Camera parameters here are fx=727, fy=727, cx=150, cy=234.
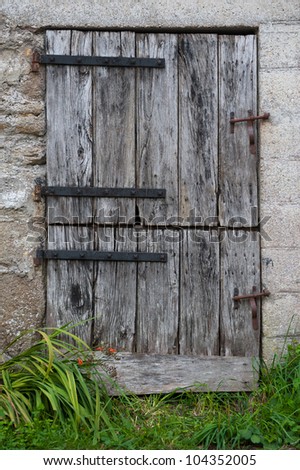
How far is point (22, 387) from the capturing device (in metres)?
3.89

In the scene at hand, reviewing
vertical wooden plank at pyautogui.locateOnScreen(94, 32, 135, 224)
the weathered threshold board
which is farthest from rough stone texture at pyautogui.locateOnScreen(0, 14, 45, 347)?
the weathered threshold board

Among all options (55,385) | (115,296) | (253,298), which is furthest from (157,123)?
(55,385)

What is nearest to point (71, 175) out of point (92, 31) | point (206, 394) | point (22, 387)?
point (92, 31)

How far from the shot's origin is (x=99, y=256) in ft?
13.9

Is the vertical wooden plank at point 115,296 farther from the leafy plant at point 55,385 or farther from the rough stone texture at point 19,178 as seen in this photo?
the rough stone texture at point 19,178

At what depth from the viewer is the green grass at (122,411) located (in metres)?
3.61

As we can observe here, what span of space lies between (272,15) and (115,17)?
917 millimetres

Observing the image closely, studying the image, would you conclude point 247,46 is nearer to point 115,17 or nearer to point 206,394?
point 115,17

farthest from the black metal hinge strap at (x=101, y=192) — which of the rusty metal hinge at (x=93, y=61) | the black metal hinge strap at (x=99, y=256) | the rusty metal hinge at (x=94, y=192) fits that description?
A: the rusty metal hinge at (x=93, y=61)

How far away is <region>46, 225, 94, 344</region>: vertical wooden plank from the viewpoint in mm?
4238

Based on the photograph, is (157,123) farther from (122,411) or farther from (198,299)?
(122,411)

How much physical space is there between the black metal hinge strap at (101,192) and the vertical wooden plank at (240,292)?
21.9 inches

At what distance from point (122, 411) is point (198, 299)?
78 centimetres

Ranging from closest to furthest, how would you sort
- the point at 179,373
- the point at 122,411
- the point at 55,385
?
the point at 55,385 → the point at 122,411 → the point at 179,373
